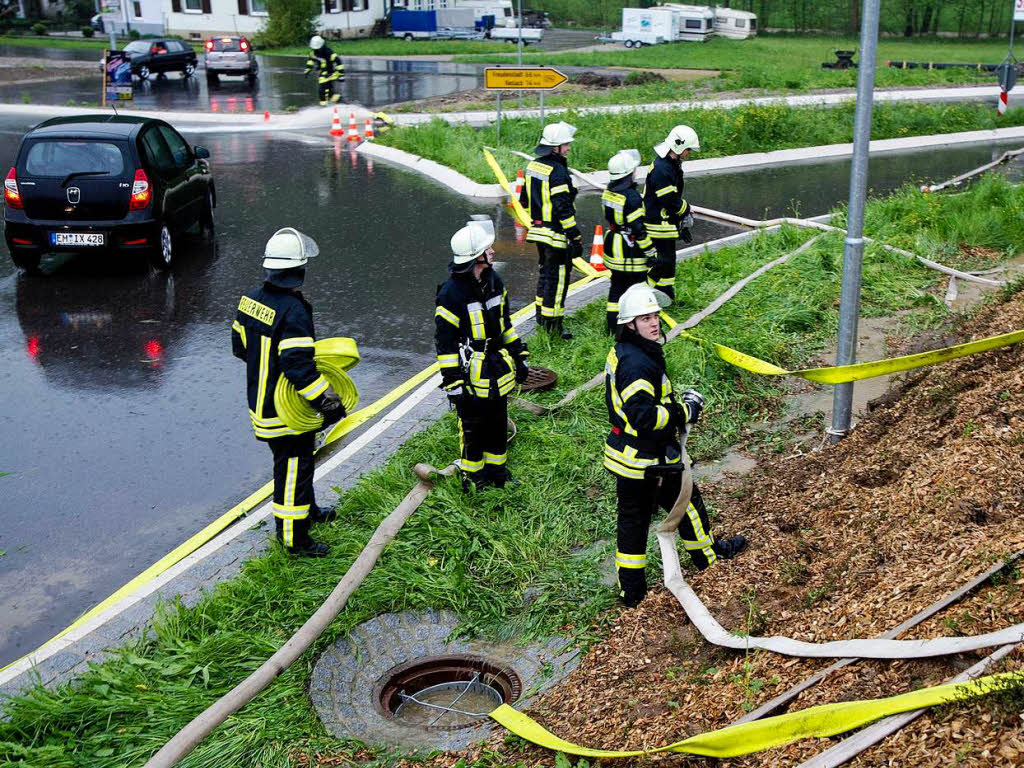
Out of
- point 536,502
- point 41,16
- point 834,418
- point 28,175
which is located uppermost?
point 41,16

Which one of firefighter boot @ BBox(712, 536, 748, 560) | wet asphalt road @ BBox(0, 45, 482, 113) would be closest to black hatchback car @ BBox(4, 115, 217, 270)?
firefighter boot @ BBox(712, 536, 748, 560)

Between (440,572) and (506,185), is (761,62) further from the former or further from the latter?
(440,572)

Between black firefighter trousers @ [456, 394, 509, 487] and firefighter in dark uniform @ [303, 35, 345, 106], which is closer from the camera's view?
black firefighter trousers @ [456, 394, 509, 487]

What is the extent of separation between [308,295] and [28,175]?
3.55m

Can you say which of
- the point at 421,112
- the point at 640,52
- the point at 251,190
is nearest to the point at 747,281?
the point at 251,190

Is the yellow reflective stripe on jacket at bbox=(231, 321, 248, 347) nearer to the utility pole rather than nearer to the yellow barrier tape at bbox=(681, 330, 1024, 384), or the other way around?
the yellow barrier tape at bbox=(681, 330, 1024, 384)

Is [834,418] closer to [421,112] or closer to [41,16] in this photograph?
[421,112]

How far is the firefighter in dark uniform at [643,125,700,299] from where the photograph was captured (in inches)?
412

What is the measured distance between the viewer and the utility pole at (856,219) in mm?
6281

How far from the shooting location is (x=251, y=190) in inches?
696

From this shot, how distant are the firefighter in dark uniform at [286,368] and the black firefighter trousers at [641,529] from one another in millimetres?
1914

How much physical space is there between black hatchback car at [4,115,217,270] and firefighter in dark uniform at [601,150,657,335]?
19.6ft

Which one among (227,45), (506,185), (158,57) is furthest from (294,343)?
(158,57)

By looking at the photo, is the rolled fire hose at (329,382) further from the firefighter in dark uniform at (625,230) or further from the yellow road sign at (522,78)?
the yellow road sign at (522,78)
